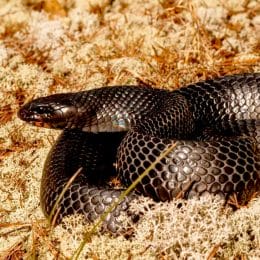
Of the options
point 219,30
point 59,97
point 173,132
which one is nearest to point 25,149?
point 59,97

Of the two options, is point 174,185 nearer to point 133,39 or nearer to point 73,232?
point 73,232

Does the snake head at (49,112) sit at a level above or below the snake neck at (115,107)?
above

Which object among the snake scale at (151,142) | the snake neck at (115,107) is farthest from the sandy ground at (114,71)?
the snake neck at (115,107)

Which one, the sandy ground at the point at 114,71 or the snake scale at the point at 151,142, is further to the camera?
the snake scale at the point at 151,142

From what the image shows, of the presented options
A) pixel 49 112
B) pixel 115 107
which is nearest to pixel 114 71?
pixel 115 107

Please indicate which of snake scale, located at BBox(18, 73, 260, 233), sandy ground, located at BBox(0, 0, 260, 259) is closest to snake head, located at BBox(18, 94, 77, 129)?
snake scale, located at BBox(18, 73, 260, 233)

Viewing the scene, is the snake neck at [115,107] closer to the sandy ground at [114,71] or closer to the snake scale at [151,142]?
the snake scale at [151,142]

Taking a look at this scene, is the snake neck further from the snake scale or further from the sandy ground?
the sandy ground

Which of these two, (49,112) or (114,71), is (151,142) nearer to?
(49,112)
